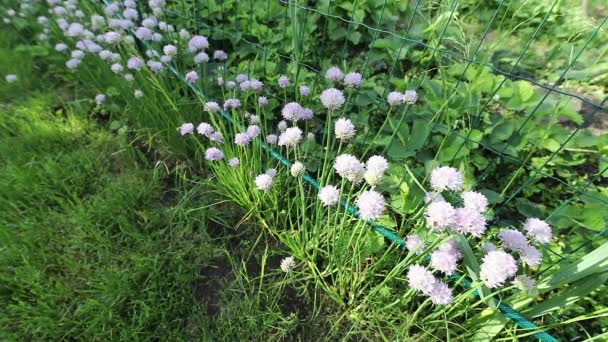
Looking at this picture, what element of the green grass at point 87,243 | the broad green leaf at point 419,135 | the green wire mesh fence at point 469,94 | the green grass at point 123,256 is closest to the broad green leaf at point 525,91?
the green wire mesh fence at point 469,94

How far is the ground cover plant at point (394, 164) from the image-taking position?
1.16 meters

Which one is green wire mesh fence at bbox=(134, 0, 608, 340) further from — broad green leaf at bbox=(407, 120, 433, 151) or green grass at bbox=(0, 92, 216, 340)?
green grass at bbox=(0, 92, 216, 340)

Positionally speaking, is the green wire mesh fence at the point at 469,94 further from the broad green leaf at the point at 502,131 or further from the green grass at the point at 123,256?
the green grass at the point at 123,256

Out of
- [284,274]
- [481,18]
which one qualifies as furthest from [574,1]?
[284,274]

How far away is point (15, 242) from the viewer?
1670 mm

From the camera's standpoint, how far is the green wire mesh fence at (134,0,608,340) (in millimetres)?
1498

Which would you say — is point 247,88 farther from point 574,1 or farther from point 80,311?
point 574,1

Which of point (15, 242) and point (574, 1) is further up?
point (574, 1)

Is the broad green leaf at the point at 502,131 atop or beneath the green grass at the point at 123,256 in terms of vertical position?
atop

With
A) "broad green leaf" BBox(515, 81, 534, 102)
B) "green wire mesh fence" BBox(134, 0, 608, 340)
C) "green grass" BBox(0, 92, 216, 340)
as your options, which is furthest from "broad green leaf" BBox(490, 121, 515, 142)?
"green grass" BBox(0, 92, 216, 340)

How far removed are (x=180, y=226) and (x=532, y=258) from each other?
1405 millimetres

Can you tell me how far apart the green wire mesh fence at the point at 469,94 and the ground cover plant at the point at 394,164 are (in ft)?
0.04

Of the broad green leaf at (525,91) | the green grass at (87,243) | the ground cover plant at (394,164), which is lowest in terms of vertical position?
the green grass at (87,243)

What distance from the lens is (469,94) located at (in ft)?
5.65
